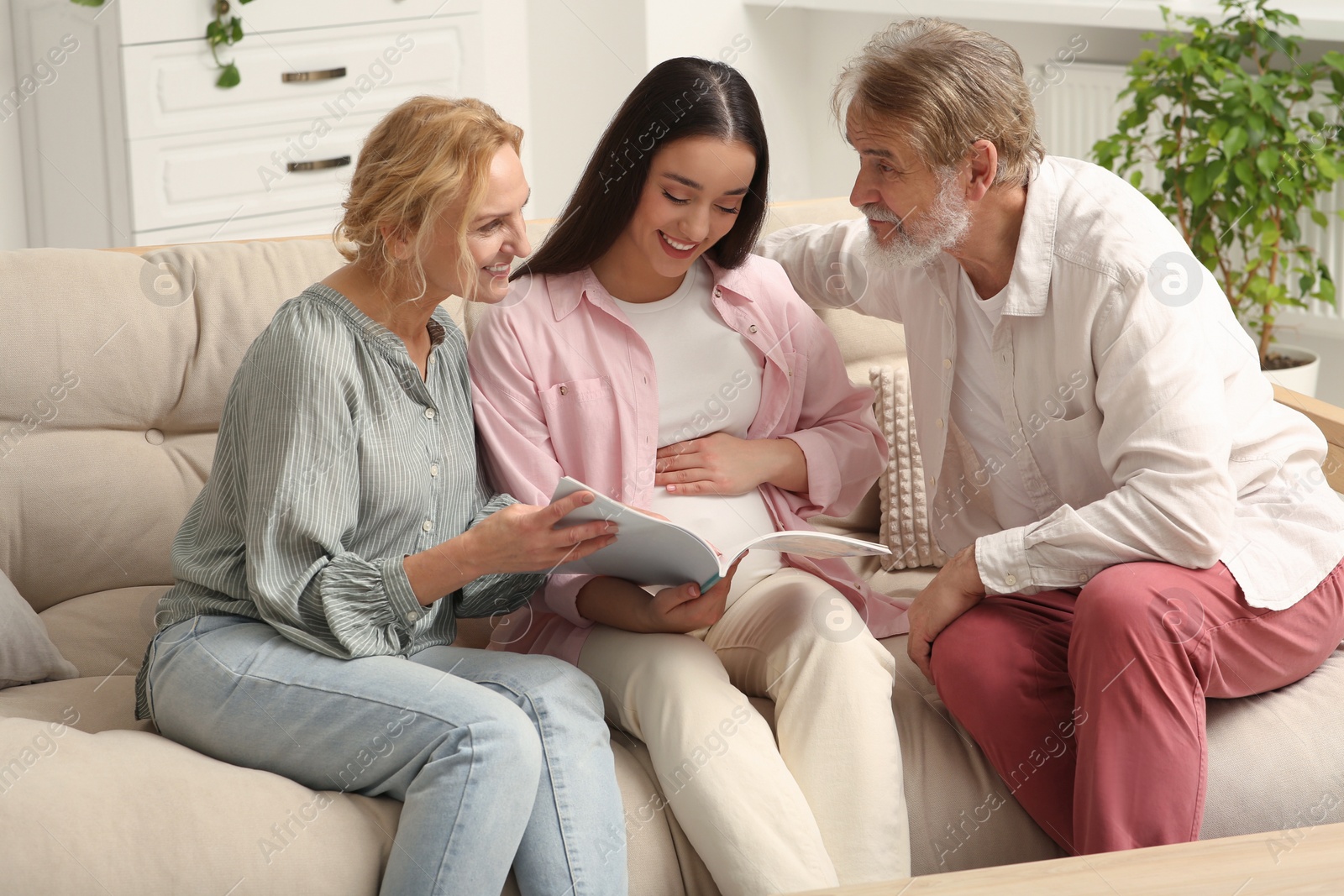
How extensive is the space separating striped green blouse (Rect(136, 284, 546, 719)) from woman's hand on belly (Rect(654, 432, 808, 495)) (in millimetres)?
287

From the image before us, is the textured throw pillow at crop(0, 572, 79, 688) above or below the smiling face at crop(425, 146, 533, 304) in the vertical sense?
below

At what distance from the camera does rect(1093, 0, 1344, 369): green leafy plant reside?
2777 millimetres

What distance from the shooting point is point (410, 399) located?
1437mm

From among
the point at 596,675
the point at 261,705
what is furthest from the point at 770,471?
the point at 261,705

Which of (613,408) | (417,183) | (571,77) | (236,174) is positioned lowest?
(613,408)

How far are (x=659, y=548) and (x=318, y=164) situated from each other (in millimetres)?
2583

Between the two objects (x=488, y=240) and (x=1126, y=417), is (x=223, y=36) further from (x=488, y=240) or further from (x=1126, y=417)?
(x=1126, y=417)

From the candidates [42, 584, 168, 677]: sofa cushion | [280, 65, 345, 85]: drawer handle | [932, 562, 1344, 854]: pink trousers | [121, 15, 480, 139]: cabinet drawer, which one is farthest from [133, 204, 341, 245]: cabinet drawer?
[932, 562, 1344, 854]: pink trousers

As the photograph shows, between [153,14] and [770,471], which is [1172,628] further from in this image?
[153,14]

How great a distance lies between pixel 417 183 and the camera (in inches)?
53.4

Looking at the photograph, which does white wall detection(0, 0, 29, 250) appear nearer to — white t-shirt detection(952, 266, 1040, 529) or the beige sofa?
the beige sofa

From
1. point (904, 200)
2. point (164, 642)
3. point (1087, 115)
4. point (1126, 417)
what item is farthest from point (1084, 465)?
point (1087, 115)

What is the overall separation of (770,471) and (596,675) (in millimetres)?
378

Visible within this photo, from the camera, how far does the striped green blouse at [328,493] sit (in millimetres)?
1307
